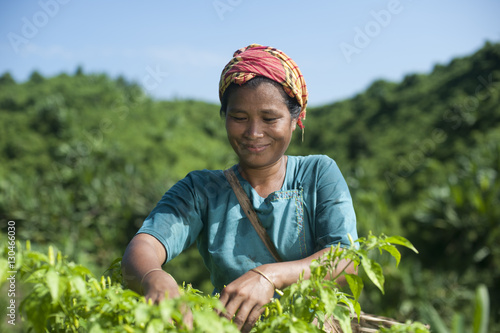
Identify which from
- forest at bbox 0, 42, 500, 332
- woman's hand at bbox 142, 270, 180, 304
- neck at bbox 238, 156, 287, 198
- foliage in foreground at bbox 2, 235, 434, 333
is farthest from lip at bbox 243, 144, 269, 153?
forest at bbox 0, 42, 500, 332

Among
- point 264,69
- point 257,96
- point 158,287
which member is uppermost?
point 264,69

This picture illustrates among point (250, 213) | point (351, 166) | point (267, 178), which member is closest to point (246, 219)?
point (250, 213)

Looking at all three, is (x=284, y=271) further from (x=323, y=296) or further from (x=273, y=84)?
(x=273, y=84)

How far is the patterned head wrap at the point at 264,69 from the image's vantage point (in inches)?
66.3

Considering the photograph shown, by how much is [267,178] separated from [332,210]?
0.35m

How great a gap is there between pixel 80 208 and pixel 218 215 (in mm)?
6585

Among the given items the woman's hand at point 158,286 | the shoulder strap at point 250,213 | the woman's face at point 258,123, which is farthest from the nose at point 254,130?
the woman's hand at point 158,286

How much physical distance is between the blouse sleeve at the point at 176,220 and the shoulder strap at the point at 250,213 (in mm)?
181

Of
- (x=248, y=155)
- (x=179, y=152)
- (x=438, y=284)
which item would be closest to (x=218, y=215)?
(x=248, y=155)

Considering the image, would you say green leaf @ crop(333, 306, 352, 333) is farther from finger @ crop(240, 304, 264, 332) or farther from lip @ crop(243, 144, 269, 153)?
lip @ crop(243, 144, 269, 153)

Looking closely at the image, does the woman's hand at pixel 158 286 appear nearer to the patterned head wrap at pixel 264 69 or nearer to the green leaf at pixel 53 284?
the green leaf at pixel 53 284

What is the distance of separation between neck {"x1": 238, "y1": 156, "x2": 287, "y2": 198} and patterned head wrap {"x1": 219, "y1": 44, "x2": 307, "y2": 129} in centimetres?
31

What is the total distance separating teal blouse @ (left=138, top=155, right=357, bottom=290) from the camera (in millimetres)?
1677

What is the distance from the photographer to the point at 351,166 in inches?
339
